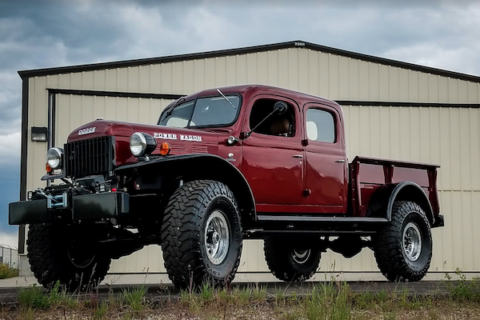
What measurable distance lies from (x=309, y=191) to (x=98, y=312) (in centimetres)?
386

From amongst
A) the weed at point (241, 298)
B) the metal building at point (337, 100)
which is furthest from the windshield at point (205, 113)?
the metal building at point (337, 100)

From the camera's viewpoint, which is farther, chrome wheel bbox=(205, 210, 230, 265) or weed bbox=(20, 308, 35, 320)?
chrome wheel bbox=(205, 210, 230, 265)

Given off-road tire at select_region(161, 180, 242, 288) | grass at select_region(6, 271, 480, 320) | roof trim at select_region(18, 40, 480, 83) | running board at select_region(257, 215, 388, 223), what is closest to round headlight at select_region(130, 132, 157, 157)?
off-road tire at select_region(161, 180, 242, 288)

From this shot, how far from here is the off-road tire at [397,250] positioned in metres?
9.41

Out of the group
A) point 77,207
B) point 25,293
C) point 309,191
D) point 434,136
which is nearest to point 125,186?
point 77,207

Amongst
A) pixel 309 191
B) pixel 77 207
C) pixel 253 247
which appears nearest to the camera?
pixel 77 207

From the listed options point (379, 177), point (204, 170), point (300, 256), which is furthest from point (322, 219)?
point (300, 256)

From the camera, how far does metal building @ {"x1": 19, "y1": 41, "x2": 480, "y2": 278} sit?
15.2m

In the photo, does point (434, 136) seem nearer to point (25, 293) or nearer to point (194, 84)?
point (194, 84)

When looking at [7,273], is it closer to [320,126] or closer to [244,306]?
[320,126]

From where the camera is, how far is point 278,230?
26.2ft

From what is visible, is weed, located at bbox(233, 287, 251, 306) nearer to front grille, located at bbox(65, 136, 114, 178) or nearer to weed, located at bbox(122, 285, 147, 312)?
weed, located at bbox(122, 285, 147, 312)

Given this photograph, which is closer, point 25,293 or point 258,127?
point 25,293

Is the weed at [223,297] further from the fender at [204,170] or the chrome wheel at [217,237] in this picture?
the fender at [204,170]
